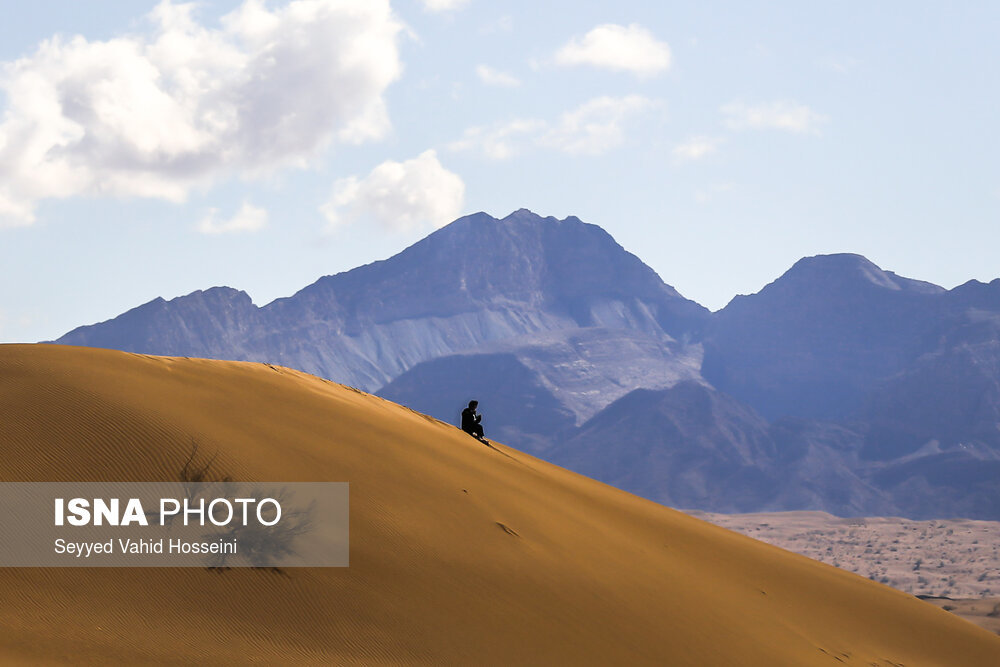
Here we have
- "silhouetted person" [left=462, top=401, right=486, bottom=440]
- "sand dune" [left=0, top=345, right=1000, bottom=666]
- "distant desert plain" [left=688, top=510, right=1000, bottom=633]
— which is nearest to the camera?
"sand dune" [left=0, top=345, right=1000, bottom=666]

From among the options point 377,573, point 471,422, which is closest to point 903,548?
point 471,422

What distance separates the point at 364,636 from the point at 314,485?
116 inches

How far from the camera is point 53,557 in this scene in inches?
446

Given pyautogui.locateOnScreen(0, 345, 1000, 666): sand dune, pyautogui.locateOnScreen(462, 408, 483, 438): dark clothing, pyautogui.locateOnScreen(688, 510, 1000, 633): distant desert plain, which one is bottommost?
pyautogui.locateOnScreen(0, 345, 1000, 666): sand dune

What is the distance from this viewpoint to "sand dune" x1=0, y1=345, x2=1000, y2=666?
1082 cm

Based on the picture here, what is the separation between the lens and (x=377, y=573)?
12.4m

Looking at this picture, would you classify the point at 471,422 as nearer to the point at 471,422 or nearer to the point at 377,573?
the point at 471,422

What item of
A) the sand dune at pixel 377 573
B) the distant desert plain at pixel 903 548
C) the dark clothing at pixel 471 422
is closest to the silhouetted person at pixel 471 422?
the dark clothing at pixel 471 422

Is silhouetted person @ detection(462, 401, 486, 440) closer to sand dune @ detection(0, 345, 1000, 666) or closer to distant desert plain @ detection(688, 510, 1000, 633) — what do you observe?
sand dune @ detection(0, 345, 1000, 666)

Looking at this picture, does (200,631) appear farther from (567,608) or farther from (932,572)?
(932,572)

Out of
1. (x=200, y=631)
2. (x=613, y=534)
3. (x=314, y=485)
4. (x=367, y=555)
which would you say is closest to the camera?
(x=200, y=631)

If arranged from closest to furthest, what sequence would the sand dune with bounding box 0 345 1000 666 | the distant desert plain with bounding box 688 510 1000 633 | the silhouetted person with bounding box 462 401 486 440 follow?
1. the sand dune with bounding box 0 345 1000 666
2. the silhouetted person with bounding box 462 401 486 440
3. the distant desert plain with bounding box 688 510 1000 633

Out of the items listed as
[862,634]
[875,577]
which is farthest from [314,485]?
[875,577]

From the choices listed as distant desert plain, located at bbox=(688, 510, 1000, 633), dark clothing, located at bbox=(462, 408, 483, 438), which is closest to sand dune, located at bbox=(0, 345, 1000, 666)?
dark clothing, located at bbox=(462, 408, 483, 438)
